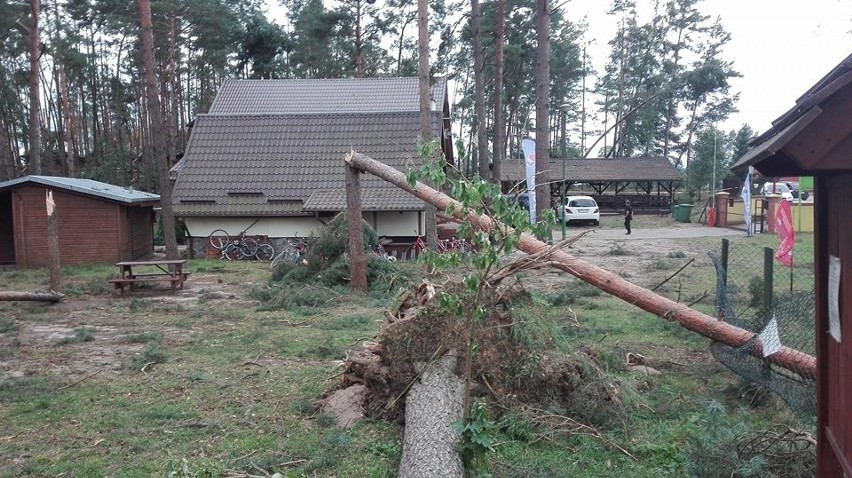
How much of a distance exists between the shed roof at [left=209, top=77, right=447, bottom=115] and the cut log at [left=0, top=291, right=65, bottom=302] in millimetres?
17569

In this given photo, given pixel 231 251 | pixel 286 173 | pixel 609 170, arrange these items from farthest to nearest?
pixel 609 170
pixel 286 173
pixel 231 251

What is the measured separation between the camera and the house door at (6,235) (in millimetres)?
21016

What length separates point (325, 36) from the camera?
125ft

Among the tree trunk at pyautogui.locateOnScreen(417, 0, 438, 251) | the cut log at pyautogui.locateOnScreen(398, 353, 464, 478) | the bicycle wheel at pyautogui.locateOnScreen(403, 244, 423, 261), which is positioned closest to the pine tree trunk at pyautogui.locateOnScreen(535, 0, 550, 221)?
the tree trunk at pyautogui.locateOnScreen(417, 0, 438, 251)

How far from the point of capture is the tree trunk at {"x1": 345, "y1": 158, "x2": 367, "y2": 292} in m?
14.0

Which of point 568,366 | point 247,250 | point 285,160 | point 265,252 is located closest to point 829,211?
point 568,366

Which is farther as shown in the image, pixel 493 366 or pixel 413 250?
pixel 413 250

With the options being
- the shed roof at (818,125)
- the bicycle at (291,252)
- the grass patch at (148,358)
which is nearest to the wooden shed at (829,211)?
the shed roof at (818,125)

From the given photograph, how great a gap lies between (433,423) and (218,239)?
18.9 m

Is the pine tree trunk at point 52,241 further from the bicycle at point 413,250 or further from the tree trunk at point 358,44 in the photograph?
the tree trunk at point 358,44

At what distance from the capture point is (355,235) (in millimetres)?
14266

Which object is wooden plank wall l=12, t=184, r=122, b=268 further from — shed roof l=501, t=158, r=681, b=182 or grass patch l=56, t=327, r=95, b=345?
shed roof l=501, t=158, r=681, b=182

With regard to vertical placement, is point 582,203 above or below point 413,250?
above

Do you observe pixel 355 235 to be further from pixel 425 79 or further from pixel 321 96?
pixel 321 96
